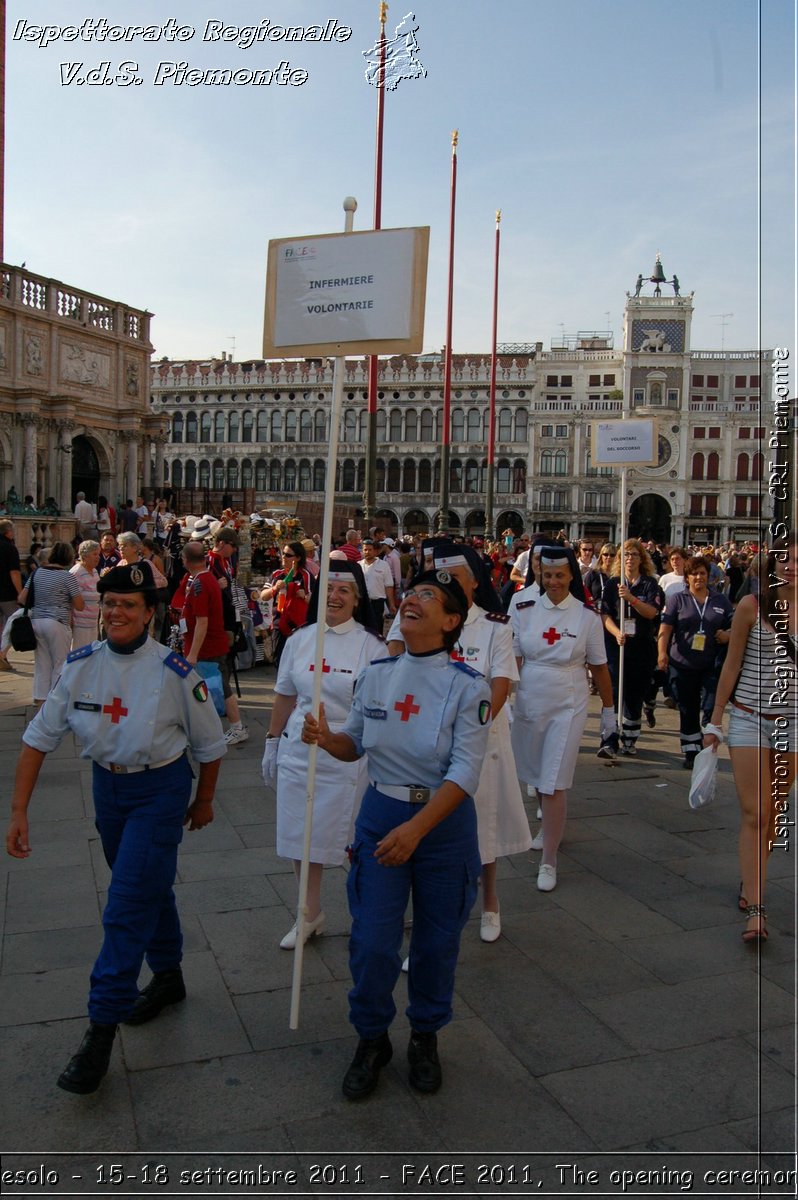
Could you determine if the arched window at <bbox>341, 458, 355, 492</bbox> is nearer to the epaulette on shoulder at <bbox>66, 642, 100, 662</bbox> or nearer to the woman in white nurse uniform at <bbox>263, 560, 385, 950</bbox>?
the woman in white nurse uniform at <bbox>263, 560, 385, 950</bbox>

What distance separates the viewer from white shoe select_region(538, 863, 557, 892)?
4969mm

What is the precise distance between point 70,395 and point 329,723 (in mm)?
29564

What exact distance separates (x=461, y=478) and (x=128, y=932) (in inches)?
2799

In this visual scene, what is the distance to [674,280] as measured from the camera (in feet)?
239

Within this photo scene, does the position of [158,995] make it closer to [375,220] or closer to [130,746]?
[130,746]

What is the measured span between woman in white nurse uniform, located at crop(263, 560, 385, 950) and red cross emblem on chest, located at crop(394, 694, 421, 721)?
0.96 m

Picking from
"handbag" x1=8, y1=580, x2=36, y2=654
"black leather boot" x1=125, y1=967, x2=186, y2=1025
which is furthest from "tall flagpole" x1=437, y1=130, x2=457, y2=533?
"black leather boot" x1=125, y1=967, x2=186, y2=1025

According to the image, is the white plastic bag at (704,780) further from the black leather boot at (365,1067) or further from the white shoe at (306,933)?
the black leather boot at (365,1067)

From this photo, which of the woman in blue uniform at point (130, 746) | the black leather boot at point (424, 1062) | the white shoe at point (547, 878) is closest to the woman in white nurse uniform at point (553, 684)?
the white shoe at point (547, 878)

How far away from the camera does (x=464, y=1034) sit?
3459 mm

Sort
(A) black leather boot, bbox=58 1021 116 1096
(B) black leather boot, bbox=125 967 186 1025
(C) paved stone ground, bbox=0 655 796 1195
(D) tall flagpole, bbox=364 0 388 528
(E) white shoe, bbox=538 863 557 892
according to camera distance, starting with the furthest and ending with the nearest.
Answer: (D) tall flagpole, bbox=364 0 388 528 → (E) white shoe, bbox=538 863 557 892 → (B) black leather boot, bbox=125 967 186 1025 → (A) black leather boot, bbox=58 1021 116 1096 → (C) paved stone ground, bbox=0 655 796 1195

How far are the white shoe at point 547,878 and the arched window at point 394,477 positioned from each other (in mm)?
69638

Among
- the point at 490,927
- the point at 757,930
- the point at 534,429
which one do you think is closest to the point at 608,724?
the point at 757,930

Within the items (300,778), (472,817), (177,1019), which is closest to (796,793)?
(472,817)
